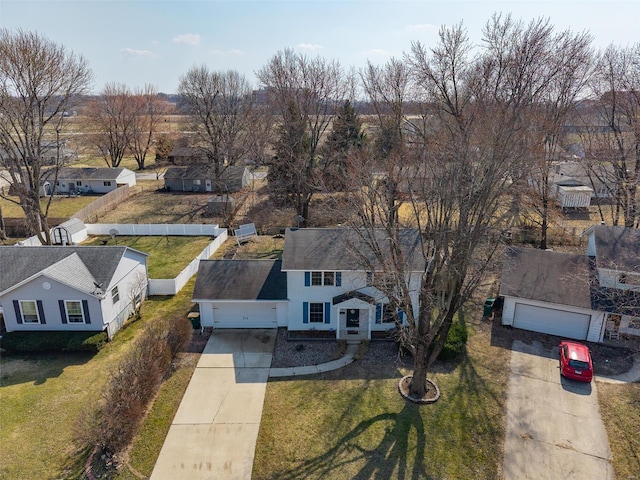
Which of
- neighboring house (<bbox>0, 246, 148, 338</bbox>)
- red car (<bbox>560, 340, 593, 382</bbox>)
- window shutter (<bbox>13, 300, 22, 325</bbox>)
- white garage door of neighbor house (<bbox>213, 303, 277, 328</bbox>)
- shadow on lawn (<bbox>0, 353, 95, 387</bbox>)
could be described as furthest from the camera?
white garage door of neighbor house (<bbox>213, 303, 277, 328</bbox>)

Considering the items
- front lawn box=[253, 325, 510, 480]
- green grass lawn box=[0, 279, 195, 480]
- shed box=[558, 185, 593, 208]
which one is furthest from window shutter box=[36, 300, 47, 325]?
shed box=[558, 185, 593, 208]

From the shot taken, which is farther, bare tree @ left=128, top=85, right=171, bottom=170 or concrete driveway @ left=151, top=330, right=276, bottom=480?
bare tree @ left=128, top=85, right=171, bottom=170

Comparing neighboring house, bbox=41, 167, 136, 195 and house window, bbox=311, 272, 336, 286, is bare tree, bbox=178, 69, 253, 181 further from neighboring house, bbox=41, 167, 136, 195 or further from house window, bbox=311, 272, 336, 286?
house window, bbox=311, 272, 336, 286

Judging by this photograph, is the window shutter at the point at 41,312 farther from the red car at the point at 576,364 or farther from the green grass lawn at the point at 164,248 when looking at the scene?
the red car at the point at 576,364

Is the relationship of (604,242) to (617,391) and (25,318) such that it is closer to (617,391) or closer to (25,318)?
(617,391)

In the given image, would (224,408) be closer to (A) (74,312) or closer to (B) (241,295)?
(B) (241,295)

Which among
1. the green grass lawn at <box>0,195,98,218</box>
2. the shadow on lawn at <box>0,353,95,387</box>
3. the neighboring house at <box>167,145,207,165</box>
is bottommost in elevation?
the shadow on lawn at <box>0,353,95,387</box>

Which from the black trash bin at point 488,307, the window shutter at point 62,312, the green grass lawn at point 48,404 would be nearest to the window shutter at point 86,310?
the window shutter at point 62,312

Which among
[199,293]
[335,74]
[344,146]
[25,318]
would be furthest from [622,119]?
[25,318]

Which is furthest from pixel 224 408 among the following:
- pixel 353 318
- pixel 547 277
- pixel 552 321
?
pixel 547 277
